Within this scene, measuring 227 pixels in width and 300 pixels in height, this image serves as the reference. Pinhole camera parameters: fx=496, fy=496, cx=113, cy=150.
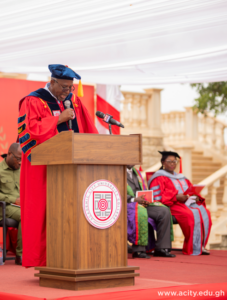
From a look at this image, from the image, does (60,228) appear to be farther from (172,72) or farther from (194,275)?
(172,72)

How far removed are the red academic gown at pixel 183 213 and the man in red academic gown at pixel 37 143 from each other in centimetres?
276

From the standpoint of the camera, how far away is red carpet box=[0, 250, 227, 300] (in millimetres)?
2998

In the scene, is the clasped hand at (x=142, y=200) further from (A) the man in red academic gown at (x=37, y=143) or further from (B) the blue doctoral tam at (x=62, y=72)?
(B) the blue doctoral tam at (x=62, y=72)

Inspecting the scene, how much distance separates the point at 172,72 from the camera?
6.17m

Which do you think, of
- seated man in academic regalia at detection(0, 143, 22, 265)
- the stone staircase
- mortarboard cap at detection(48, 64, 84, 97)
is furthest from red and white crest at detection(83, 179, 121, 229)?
the stone staircase

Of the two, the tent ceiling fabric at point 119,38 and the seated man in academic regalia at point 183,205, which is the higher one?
the tent ceiling fabric at point 119,38

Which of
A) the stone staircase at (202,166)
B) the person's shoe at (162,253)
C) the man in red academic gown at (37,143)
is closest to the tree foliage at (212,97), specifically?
the stone staircase at (202,166)

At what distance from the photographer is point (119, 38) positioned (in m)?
5.01

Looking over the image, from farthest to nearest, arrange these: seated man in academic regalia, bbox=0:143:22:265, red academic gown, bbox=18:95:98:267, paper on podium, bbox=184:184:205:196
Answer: paper on podium, bbox=184:184:205:196 < seated man in academic regalia, bbox=0:143:22:265 < red academic gown, bbox=18:95:98:267

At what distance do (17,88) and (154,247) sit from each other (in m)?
2.95

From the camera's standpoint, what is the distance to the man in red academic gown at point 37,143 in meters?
3.63

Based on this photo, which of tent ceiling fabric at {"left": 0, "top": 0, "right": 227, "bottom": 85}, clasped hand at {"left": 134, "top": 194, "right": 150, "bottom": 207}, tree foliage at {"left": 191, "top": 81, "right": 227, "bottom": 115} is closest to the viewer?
tent ceiling fabric at {"left": 0, "top": 0, "right": 227, "bottom": 85}

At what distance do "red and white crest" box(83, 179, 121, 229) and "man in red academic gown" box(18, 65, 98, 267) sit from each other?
543mm

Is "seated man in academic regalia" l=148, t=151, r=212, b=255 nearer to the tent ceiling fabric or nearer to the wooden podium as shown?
the tent ceiling fabric
